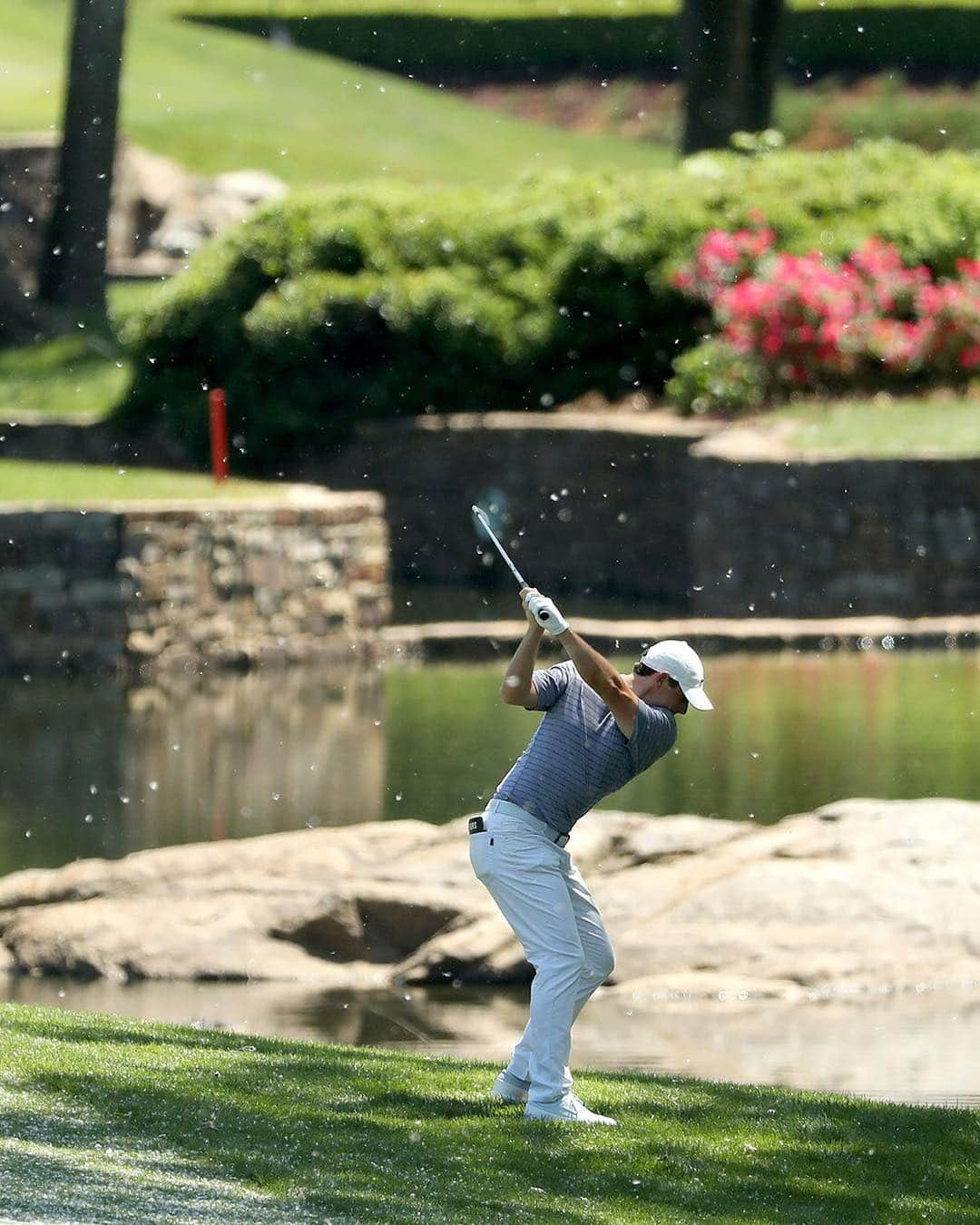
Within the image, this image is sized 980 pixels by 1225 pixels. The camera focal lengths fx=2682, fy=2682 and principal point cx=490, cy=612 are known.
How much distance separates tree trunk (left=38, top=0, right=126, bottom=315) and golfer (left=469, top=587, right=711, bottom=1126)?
24.5 meters

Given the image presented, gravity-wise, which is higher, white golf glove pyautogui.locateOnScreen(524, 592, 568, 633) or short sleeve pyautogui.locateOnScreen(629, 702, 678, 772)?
white golf glove pyautogui.locateOnScreen(524, 592, 568, 633)

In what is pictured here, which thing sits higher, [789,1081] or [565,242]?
[565,242]

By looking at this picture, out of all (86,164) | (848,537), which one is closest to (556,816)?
(848,537)

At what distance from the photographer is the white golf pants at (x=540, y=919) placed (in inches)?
306

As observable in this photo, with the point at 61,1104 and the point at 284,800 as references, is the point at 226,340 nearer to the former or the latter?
the point at 284,800

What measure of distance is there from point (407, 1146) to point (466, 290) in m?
19.5

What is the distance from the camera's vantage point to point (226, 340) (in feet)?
87.0

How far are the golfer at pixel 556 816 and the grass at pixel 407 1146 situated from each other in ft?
0.77

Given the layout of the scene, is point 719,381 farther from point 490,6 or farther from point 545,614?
point 490,6

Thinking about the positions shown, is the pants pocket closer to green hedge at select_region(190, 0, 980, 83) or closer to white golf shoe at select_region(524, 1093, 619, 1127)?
white golf shoe at select_region(524, 1093, 619, 1127)

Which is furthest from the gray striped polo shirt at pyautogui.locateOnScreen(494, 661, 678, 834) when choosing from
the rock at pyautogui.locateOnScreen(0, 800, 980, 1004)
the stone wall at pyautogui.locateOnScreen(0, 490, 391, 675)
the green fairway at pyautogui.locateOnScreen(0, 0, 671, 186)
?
the green fairway at pyautogui.locateOnScreen(0, 0, 671, 186)

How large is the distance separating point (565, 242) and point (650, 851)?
1478 cm

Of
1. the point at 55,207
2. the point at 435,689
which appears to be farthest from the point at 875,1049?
the point at 55,207

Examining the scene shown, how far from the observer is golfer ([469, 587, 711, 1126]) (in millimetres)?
7773
